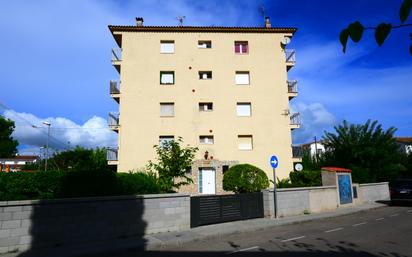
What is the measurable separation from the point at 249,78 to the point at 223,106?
3277 mm

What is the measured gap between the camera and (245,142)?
27.7m

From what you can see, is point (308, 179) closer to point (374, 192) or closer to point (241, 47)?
point (374, 192)

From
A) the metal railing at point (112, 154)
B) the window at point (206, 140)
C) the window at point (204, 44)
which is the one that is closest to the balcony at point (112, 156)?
the metal railing at point (112, 154)

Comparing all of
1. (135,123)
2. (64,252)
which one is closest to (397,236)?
(64,252)

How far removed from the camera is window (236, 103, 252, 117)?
2797 cm

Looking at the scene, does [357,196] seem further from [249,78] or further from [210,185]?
[249,78]

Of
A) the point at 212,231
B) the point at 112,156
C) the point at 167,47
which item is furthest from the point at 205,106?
the point at 212,231

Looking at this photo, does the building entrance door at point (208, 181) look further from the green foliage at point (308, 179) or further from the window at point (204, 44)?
the window at point (204, 44)

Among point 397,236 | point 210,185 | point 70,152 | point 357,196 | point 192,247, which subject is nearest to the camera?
point 192,247

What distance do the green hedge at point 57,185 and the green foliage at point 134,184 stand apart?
0.48ft

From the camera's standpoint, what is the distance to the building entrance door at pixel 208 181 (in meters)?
26.0

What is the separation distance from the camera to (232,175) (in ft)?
62.2

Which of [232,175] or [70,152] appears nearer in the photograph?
[232,175]

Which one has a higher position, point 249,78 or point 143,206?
point 249,78
